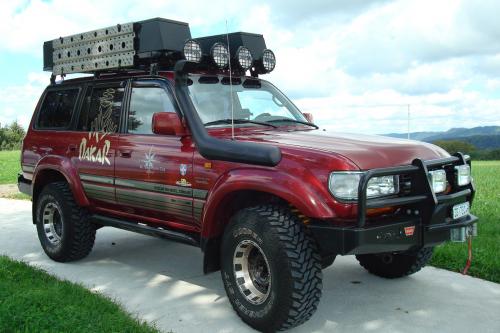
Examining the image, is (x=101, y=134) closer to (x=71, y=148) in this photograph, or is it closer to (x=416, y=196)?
(x=71, y=148)

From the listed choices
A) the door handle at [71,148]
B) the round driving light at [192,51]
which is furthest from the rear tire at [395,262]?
the door handle at [71,148]

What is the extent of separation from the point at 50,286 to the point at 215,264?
60.4 inches

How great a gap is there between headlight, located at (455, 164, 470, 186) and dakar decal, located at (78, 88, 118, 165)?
315cm

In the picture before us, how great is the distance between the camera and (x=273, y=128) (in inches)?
191

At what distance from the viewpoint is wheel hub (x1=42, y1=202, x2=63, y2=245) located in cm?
618

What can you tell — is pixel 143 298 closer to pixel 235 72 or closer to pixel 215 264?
pixel 215 264

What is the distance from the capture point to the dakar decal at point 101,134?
545 cm

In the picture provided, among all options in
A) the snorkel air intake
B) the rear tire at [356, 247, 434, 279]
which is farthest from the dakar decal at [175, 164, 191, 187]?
the rear tire at [356, 247, 434, 279]

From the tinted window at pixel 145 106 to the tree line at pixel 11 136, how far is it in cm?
6498

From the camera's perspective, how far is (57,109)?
249 inches

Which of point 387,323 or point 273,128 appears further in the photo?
point 273,128

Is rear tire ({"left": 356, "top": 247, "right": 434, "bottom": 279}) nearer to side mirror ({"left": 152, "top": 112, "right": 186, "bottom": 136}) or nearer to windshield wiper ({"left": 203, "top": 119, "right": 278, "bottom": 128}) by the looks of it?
windshield wiper ({"left": 203, "top": 119, "right": 278, "bottom": 128})

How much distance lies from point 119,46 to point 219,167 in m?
2.06

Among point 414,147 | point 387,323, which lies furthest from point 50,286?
point 414,147
